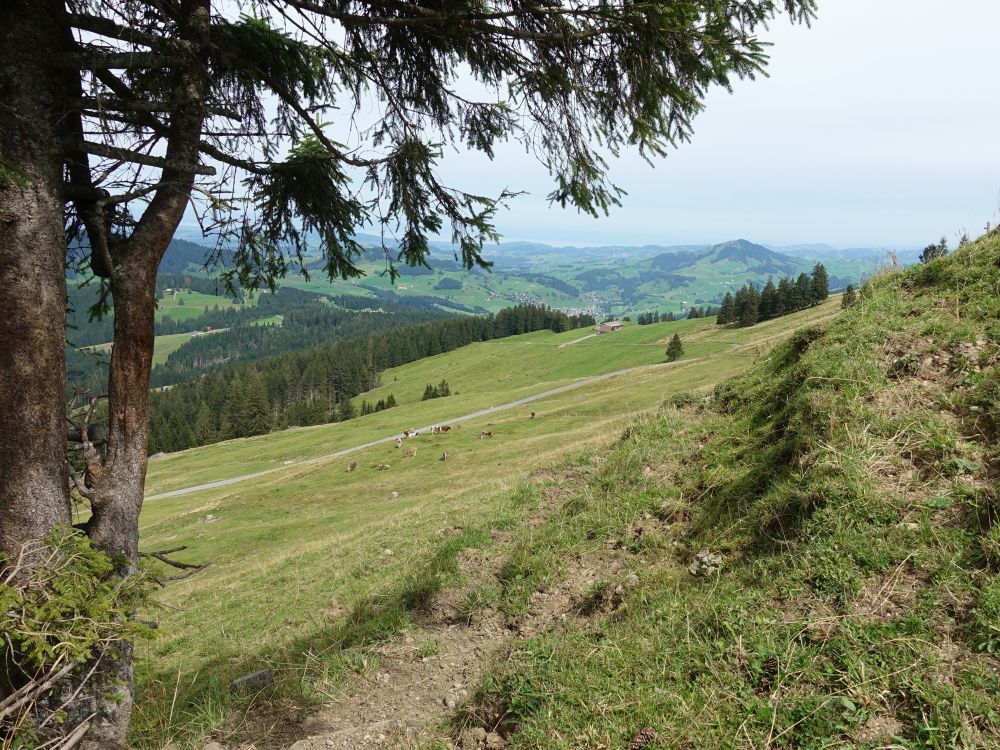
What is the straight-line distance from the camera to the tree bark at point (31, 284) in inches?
149

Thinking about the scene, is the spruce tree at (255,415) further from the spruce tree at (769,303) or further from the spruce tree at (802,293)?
the spruce tree at (802,293)

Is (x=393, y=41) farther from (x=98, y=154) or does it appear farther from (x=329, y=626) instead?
(x=329, y=626)

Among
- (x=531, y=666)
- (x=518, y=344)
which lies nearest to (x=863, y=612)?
(x=531, y=666)

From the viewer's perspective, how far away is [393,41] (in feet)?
18.5

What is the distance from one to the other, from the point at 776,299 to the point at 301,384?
11220 cm

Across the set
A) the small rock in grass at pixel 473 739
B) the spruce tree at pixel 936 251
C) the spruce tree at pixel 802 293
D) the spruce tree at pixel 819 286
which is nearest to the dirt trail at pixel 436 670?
the small rock in grass at pixel 473 739

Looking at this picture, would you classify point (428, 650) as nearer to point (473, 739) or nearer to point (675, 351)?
point (473, 739)

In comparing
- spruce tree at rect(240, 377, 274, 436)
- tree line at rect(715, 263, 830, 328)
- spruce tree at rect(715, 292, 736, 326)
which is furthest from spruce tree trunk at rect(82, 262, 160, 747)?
spruce tree at rect(715, 292, 736, 326)

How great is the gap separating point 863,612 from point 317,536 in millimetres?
22139

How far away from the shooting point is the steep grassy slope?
2.98 meters

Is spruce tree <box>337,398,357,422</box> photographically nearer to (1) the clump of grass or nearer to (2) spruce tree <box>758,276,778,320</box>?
(2) spruce tree <box>758,276,778,320</box>

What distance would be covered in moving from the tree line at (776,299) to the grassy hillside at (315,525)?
16159 mm

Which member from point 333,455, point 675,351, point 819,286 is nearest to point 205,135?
point 333,455

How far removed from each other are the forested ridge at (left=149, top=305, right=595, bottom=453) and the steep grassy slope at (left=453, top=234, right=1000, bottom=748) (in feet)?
343
